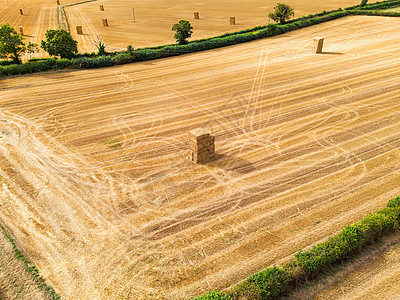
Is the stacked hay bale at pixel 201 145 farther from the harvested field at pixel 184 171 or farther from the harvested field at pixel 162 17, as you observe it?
the harvested field at pixel 162 17

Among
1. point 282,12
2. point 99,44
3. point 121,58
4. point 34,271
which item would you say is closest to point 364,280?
point 34,271

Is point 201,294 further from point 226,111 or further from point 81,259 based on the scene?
point 226,111

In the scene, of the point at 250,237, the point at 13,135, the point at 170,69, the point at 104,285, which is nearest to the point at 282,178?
the point at 250,237

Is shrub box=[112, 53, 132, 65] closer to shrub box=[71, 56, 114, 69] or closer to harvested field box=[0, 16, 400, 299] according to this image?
shrub box=[71, 56, 114, 69]

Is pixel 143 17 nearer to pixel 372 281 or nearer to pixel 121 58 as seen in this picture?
pixel 121 58

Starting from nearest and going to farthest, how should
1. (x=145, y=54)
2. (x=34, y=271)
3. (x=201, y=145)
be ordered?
1. (x=34, y=271)
2. (x=201, y=145)
3. (x=145, y=54)
